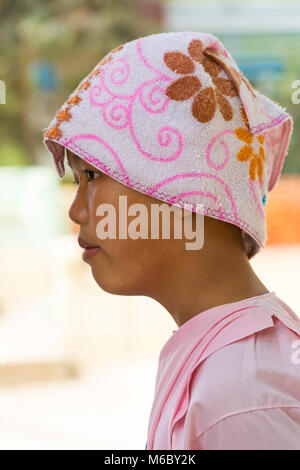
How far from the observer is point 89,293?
5.18m

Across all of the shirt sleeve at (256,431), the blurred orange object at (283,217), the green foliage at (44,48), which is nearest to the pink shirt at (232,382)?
the shirt sleeve at (256,431)

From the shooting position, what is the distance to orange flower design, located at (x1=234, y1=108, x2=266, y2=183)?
3.29ft

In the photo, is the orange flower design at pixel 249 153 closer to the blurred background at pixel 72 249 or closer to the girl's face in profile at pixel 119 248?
the girl's face in profile at pixel 119 248

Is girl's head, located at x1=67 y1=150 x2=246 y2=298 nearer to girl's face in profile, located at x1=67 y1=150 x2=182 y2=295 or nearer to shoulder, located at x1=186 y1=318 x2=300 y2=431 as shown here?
girl's face in profile, located at x1=67 y1=150 x2=182 y2=295

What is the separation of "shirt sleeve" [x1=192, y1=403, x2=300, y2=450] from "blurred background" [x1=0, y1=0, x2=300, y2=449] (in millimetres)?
1016

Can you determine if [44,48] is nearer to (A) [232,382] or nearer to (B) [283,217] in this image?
(B) [283,217]

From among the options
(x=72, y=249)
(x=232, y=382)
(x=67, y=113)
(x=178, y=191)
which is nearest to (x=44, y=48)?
(x=72, y=249)

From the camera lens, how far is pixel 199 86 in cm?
98

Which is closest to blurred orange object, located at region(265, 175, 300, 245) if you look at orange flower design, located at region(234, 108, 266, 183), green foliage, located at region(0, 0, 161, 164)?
green foliage, located at region(0, 0, 161, 164)

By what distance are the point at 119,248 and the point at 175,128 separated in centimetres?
19

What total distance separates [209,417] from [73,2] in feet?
29.2

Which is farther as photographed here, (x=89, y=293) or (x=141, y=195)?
(x=89, y=293)
